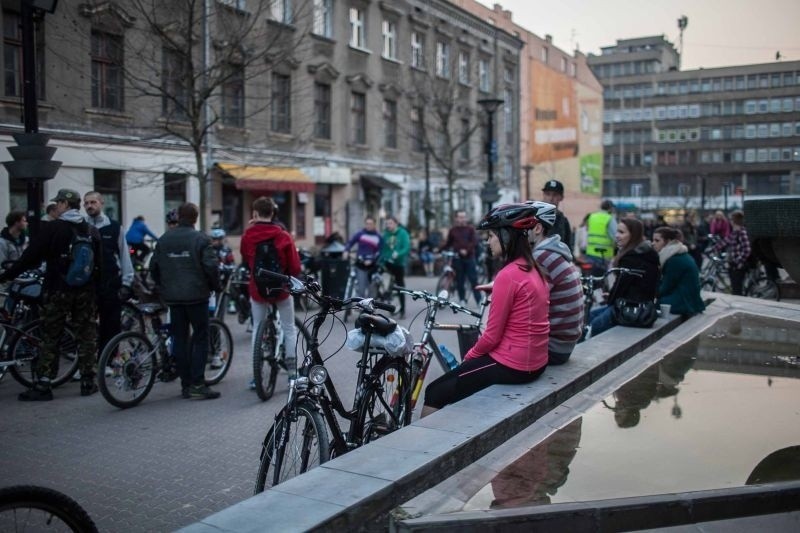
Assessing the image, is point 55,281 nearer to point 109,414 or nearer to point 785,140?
point 109,414

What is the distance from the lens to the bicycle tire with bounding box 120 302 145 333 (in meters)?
8.54

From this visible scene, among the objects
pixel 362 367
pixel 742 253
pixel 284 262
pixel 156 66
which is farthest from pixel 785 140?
pixel 156 66

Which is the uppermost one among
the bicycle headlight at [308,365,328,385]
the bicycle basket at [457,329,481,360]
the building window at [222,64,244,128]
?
the building window at [222,64,244,128]

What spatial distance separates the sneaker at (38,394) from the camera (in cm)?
735

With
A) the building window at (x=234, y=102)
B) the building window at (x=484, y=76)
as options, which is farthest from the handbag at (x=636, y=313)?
the building window at (x=484, y=76)

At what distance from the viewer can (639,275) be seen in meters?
8.33

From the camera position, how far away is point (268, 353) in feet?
25.1

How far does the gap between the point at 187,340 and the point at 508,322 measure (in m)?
3.67

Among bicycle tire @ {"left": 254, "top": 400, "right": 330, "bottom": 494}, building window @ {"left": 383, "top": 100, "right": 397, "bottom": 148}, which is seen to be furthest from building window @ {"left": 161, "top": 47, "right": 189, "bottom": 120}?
bicycle tire @ {"left": 254, "top": 400, "right": 330, "bottom": 494}

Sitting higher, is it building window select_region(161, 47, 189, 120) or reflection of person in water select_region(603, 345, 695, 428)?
building window select_region(161, 47, 189, 120)

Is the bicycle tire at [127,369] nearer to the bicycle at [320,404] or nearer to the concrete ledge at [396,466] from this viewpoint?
the bicycle at [320,404]

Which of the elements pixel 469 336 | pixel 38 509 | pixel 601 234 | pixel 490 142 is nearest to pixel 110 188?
pixel 490 142

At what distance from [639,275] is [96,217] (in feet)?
18.9

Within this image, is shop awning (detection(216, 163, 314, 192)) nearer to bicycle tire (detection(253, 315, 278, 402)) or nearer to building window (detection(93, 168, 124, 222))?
building window (detection(93, 168, 124, 222))
